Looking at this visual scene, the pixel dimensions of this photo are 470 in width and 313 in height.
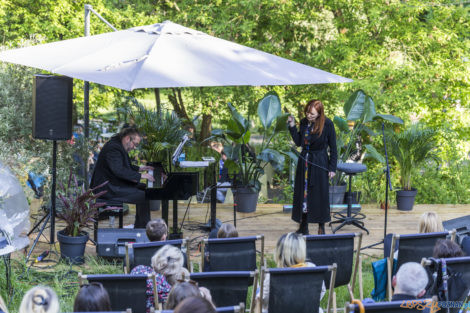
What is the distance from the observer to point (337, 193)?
29.5ft

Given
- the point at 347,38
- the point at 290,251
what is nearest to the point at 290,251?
the point at 290,251

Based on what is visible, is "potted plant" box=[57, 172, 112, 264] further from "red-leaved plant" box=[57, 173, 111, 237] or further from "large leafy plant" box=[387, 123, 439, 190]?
"large leafy plant" box=[387, 123, 439, 190]

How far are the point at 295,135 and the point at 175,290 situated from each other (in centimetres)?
401

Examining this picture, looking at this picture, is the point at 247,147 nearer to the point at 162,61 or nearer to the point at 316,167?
the point at 316,167

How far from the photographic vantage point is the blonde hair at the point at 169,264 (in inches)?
150

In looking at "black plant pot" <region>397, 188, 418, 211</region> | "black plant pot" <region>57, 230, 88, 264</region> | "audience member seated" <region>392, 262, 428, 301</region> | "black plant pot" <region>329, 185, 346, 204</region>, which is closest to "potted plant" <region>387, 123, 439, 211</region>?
"black plant pot" <region>397, 188, 418, 211</region>

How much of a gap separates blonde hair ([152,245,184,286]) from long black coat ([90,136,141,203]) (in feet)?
9.72

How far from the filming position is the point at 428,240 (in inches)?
181

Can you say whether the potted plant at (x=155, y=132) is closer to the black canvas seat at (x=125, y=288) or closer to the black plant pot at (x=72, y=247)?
the black plant pot at (x=72, y=247)

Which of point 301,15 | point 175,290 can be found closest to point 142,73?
point 175,290

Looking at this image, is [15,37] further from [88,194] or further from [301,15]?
[88,194]

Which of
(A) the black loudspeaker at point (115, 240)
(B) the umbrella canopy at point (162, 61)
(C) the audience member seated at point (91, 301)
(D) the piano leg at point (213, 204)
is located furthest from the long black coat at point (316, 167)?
(C) the audience member seated at point (91, 301)

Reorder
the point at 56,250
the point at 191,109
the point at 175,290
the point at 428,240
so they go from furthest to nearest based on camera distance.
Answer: the point at 191,109
the point at 56,250
the point at 428,240
the point at 175,290

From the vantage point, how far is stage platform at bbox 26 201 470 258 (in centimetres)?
740
